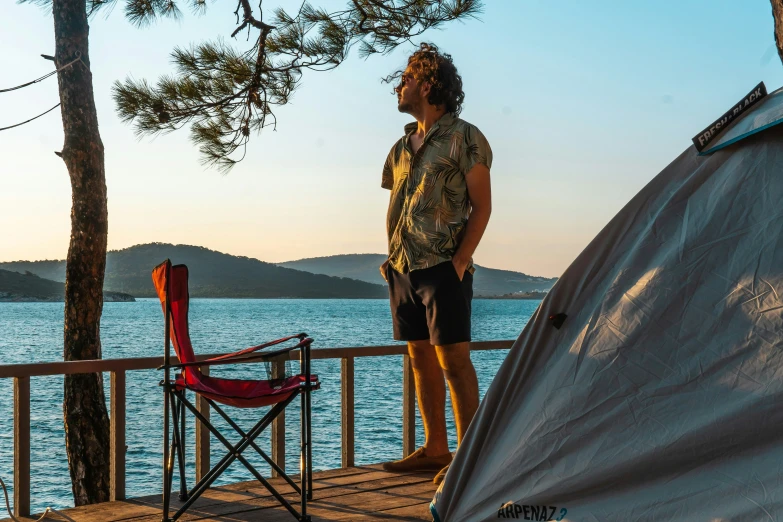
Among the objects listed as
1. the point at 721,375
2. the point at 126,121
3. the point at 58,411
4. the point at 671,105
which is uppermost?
the point at 671,105

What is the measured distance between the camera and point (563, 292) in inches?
103

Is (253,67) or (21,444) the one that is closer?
(21,444)

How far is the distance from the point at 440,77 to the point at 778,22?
1271mm

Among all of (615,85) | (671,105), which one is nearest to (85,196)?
(615,85)

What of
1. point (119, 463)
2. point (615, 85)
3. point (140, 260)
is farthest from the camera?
point (140, 260)

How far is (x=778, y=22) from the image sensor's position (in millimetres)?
3223

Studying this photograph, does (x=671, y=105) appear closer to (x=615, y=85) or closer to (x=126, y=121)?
(x=615, y=85)

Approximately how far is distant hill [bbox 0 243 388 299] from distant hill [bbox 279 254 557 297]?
3.43ft

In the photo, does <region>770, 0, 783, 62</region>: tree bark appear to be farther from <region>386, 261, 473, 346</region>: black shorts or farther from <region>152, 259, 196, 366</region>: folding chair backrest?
<region>152, 259, 196, 366</region>: folding chair backrest

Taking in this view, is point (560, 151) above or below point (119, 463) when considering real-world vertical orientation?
above

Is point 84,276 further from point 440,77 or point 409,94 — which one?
point 440,77

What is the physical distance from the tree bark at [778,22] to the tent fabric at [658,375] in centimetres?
102

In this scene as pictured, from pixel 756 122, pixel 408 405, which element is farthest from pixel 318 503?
pixel 756 122

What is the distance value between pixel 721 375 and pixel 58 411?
2334 centimetres
